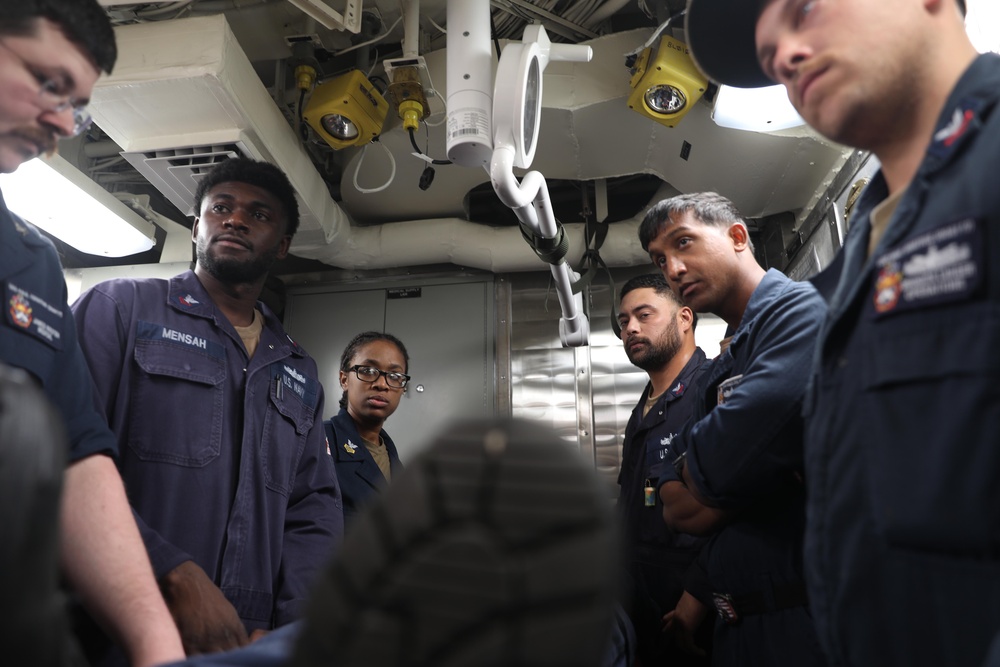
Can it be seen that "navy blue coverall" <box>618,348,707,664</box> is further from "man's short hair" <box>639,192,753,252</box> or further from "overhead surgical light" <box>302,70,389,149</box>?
"overhead surgical light" <box>302,70,389,149</box>

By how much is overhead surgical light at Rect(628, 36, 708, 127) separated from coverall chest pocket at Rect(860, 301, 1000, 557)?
181 centimetres

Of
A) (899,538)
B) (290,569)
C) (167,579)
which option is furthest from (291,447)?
(899,538)

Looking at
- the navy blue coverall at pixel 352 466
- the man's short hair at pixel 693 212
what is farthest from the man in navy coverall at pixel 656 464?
the navy blue coverall at pixel 352 466

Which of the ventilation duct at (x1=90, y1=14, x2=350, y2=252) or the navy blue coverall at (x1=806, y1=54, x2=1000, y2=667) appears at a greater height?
the ventilation duct at (x1=90, y1=14, x2=350, y2=252)

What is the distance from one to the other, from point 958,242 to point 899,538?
313 millimetres

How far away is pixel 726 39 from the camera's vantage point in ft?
4.25

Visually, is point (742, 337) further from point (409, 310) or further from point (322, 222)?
point (409, 310)

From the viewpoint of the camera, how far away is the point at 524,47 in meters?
1.90

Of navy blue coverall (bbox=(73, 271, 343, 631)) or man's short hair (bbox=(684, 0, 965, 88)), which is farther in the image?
navy blue coverall (bbox=(73, 271, 343, 631))

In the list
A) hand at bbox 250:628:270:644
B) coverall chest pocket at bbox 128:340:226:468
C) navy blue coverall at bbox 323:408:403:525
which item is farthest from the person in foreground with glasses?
navy blue coverall at bbox 323:408:403:525

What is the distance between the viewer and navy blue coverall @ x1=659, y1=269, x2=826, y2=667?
4.23ft

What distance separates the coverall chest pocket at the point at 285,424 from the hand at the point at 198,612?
16.1 inches

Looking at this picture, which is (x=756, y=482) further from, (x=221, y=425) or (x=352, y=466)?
(x=352, y=466)

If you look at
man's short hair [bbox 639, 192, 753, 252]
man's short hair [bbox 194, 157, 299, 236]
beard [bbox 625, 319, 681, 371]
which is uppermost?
man's short hair [bbox 194, 157, 299, 236]
